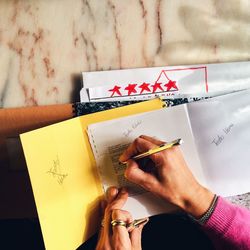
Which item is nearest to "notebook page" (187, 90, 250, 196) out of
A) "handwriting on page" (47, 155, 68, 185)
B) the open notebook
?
the open notebook

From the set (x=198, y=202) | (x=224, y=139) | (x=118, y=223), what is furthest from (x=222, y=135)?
(x=118, y=223)

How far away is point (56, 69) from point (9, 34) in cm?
9

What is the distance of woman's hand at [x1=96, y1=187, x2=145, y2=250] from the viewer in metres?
0.53

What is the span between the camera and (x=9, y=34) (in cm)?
63

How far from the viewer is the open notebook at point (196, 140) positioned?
606mm

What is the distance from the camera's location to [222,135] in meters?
0.64

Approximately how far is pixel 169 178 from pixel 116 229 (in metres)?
0.10

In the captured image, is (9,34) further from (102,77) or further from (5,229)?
(5,229)

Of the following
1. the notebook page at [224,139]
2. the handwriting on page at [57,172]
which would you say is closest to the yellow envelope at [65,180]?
the handwriting on page at [57,172]

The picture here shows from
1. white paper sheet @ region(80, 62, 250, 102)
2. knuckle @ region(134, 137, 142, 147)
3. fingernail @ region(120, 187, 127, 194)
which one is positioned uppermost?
white paper sheet @ region(80, 62, 250, 102)

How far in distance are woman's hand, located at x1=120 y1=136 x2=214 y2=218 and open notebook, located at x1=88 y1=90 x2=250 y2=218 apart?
0.04 m

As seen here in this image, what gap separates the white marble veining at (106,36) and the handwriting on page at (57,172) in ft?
0.38

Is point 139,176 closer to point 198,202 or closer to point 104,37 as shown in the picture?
point 198,202

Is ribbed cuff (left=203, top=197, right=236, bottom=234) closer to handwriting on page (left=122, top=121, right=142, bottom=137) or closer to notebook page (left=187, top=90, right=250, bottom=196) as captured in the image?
notebook page (left=187, top=90, right=250, bottom=196)
